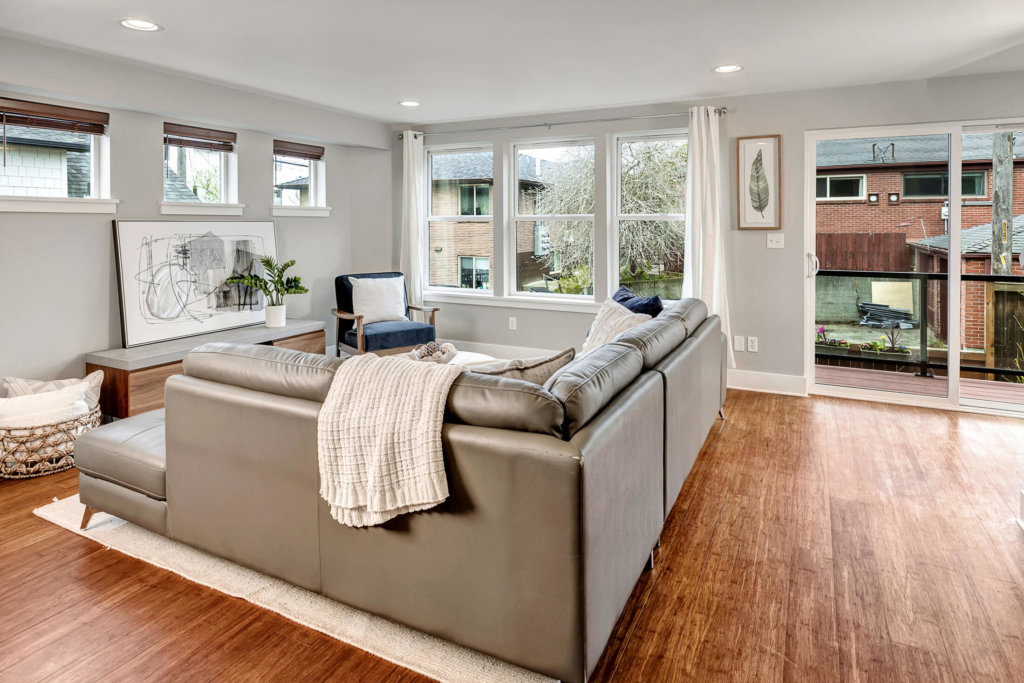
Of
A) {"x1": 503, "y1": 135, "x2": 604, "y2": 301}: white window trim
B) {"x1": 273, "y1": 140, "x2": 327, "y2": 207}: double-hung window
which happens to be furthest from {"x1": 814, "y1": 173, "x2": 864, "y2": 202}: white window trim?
{"x1": 273, "y1": 140, "x2": 327, "y2": 207}: double-hung window

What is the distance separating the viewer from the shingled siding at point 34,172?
3729mm

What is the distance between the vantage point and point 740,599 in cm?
216

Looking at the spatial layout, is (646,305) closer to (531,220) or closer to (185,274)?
(531,220)

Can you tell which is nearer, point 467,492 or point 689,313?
point 467,492

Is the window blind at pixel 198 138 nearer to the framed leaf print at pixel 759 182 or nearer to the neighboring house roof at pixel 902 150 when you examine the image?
the framed leaf print at pixel 759 182

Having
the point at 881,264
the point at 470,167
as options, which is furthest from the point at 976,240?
the point at 470,167

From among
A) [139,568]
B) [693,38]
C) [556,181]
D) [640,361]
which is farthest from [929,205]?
[139,568]

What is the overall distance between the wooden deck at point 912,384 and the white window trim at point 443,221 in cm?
302

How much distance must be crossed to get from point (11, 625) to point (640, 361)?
86.5 inches

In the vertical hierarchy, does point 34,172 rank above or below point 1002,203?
above

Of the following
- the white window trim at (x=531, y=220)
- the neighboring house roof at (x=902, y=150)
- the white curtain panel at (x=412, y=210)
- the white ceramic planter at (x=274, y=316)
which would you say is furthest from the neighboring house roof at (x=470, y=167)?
the neighboring house roof at (x=902, y=150)

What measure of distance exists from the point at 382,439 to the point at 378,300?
160 inches

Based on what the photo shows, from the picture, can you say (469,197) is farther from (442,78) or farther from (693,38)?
(693,38)

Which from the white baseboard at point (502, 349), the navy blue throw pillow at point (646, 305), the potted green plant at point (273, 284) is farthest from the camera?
the white baseboard at point (502, 349)
